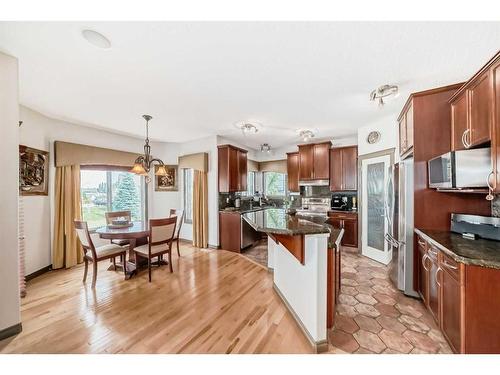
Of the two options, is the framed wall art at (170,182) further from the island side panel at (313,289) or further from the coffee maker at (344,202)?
the island side panel at (313,289)

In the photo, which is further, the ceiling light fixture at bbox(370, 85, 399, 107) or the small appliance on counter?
the ceiling light fixture at bbox(370, 85, 399, 107)

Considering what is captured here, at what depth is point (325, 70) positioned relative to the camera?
6.39ft

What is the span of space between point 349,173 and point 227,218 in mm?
2941

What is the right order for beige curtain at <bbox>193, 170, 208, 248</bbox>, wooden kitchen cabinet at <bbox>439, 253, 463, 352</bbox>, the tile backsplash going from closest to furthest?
wooden kitchen cabinet at <bbox>439, 253, 463, 352</bbox>
the tile backsplash
beige curtain at <bbox>193, 170, 208, 248</bbox>

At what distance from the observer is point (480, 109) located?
1603 millimetres

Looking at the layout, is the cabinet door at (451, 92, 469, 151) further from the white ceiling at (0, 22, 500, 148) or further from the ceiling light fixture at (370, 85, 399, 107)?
the ceiling light fixture at (370, 85, 399, 107)

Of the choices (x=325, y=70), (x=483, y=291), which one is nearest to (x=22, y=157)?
(x=325, y=70)

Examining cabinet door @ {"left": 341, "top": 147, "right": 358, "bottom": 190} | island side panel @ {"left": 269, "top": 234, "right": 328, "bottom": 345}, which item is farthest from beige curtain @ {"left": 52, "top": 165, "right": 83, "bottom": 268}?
cabinet door @ {"left": 341, "top": 147, "right": 358, "bottom": 190}

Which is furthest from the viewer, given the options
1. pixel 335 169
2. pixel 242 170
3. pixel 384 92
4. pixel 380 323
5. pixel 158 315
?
pixel 242 170

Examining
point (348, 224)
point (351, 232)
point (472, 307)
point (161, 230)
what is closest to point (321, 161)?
point (348, 224)

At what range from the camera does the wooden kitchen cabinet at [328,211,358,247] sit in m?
4.09

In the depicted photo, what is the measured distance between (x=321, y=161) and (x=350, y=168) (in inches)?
25.4

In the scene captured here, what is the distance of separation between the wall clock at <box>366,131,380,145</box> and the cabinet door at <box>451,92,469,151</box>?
1.56 metres

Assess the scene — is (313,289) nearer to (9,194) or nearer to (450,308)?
(450,308)
